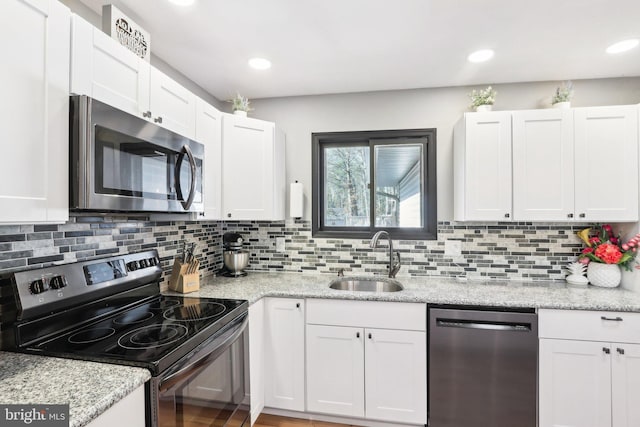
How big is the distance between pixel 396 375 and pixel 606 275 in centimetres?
163

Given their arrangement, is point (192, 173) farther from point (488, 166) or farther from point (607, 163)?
point (607, 163)

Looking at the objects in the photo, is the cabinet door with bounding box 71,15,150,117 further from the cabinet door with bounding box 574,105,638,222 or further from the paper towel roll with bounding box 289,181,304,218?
the cabinet door with bounding box 574,105,638,222

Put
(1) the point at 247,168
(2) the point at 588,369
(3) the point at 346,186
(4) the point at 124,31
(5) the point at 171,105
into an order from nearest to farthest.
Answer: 1. (4) the point at 124,31
2. (5) the point at 171,105
3. (2) the point at 588,369
4. (1) the point at 247,168
5. (3) the point at 346,186

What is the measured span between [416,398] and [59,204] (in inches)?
83.1

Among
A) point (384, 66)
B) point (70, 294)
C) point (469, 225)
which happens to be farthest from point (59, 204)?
point (469, 225)

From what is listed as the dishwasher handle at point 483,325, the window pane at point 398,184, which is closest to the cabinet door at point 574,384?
the dishwasher handle at point 483,325

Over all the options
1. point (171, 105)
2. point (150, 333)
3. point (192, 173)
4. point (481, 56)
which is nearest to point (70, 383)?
point (150, 333)

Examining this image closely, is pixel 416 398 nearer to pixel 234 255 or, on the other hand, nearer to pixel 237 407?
pixel 237 407

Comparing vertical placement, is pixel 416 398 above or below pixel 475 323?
below

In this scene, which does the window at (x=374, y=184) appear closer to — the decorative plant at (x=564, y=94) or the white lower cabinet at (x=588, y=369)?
the decorative plant at (x=564, y=94)

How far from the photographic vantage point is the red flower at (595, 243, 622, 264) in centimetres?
217

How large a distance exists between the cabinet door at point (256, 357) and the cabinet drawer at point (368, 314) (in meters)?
0.33

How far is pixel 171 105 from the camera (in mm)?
1717

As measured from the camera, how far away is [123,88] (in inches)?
54.1
